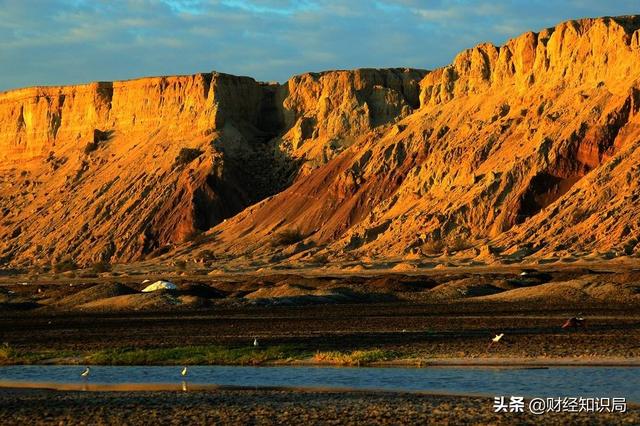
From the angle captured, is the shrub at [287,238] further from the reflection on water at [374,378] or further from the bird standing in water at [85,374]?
the bird standing in water at [85,374]

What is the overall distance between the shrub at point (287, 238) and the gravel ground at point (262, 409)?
7555 cm

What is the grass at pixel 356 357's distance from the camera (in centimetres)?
2572

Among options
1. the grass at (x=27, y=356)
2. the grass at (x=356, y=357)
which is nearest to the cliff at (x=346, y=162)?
the grass at (x=356, y=357)

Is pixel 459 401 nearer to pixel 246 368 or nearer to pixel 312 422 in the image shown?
pixel 312 422

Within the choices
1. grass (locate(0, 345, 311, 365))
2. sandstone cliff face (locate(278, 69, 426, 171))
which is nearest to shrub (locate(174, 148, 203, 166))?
sandstone cliff face (locate(278, 69, 426, 171))

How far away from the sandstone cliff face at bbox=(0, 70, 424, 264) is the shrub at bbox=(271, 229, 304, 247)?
11279mm

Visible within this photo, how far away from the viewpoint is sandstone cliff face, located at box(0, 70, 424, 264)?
113m

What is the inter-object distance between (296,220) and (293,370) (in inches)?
2997

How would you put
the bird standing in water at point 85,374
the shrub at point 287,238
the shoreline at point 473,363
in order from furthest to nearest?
1. the shrub at point 287,238
2. the bird standing in water at point 85,374
3. the shoreline at point 473,363

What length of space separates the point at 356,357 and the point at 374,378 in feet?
8.92

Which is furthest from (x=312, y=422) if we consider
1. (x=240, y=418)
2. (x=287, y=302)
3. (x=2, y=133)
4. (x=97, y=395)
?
(x=2, y=133)

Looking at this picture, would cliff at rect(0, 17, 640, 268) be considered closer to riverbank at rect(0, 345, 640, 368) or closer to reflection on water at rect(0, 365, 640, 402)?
riverbank at rect(0, 345, 640, 368)

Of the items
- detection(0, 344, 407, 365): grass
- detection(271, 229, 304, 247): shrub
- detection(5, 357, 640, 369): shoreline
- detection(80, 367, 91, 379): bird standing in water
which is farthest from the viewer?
detection(271, 229, 304, 247): shrub

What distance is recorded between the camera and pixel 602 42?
299 ft
